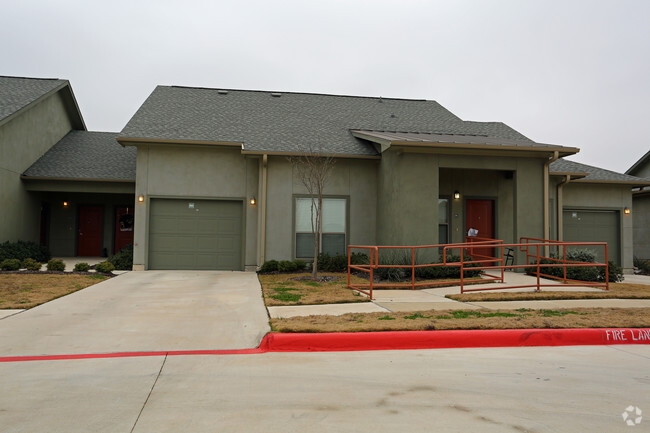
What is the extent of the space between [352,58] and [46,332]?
A: 59.5 m

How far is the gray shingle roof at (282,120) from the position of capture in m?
15.0

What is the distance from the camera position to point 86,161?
59.1 ft

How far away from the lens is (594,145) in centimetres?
5153

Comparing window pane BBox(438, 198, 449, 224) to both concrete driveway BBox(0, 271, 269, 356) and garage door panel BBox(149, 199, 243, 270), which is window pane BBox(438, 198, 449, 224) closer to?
garage door panel BBox(149, 199, 243, 270)

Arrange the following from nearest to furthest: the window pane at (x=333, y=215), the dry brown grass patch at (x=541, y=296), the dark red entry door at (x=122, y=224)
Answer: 1. the dry brown grass patch at (x=541, y=296)
2. the window pane at (x=333, y=215)
3. the dark red entry door at (x=122, y=224)

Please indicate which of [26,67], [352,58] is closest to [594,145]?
[352,58]

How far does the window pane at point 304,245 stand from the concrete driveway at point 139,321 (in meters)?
3.92

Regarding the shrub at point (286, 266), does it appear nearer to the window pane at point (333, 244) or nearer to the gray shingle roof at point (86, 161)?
the window pane at point (333, 244)

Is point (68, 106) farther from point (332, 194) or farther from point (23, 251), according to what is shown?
point (332, 194)

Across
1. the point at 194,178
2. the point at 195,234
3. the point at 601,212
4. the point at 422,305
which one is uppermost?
the point at 194,178

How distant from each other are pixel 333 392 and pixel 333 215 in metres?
11.0

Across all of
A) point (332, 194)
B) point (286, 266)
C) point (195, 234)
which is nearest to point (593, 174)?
point (332, 194)

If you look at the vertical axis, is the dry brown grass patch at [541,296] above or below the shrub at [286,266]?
below

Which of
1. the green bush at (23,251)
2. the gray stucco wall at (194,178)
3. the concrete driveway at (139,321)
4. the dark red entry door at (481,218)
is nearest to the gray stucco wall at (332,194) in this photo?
the gray stucco wall at (194,178)
